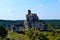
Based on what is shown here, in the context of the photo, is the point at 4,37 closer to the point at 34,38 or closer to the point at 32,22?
the point at 34,38

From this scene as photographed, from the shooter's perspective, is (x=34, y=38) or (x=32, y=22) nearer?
(x=34, y=38)

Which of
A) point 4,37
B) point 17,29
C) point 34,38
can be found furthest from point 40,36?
point 17,29

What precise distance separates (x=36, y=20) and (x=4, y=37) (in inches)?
2092

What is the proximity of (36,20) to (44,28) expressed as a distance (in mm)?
6104

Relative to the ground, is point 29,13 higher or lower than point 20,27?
higher

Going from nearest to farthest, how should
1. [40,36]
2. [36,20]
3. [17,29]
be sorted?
[40,36], [17,29], [36,20]

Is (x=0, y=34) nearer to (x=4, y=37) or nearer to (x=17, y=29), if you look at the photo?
(x=4, y=37)

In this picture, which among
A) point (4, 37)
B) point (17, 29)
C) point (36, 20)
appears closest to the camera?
point (4, 37)

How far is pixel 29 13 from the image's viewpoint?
96.8 m

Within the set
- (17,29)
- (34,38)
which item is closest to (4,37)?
(34,38)

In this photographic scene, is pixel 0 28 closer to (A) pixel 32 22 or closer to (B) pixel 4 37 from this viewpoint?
(B) pixel 4 37

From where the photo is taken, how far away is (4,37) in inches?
1829

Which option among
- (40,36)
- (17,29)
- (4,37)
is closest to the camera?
(40,36)

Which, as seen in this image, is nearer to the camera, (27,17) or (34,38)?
(34,38)
